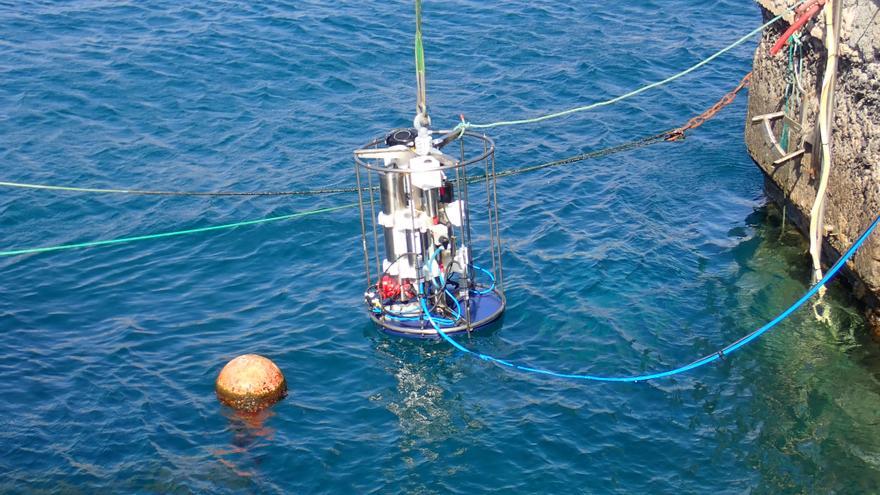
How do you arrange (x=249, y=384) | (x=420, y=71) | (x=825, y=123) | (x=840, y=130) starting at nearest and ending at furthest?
(x=420, y=71)
(x=249, y=384)
(x=825, y=123)
(x=840, y=130)

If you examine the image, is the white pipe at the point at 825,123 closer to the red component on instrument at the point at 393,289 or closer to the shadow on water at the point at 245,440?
the red component on instrument at the point at 393,289

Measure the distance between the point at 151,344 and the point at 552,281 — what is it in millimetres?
6023

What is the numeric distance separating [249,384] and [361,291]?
3457mm

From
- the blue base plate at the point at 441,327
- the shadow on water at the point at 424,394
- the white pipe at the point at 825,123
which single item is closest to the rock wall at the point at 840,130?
the white pipe at the point at 825,123

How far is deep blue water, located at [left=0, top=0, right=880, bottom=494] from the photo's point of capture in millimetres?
11836

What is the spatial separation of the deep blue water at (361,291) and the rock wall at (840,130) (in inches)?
44.2

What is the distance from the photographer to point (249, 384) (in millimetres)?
12742

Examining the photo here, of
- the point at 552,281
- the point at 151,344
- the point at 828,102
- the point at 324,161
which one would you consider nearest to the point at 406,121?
the point at 324,161

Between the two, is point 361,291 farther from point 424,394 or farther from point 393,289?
point 424,394

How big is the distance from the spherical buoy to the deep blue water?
0.19 meters

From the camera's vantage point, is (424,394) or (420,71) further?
(424,394)

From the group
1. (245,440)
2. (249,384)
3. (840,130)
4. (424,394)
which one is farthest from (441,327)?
(840,130)

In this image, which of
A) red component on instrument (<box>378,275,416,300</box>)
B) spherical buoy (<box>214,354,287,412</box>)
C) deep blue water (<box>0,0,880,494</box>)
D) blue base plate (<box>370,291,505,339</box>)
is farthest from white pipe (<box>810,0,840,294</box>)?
spherical buoy (<box>214,354,287,412</box>)

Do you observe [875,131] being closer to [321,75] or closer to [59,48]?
[321,75]
